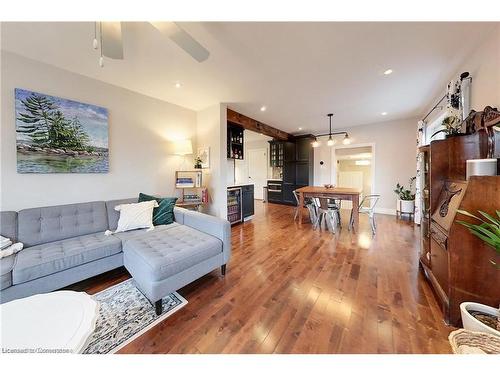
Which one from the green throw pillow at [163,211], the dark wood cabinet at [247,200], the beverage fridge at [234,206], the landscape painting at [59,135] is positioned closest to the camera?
the landscape painting at [59,135]

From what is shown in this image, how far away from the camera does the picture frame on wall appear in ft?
11.9

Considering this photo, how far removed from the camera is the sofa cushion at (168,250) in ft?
4.84

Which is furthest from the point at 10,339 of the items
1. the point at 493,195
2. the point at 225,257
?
the point at 493,195

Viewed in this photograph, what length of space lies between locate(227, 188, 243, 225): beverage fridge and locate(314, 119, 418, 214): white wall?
3788 millimetres

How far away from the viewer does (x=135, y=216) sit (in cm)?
234

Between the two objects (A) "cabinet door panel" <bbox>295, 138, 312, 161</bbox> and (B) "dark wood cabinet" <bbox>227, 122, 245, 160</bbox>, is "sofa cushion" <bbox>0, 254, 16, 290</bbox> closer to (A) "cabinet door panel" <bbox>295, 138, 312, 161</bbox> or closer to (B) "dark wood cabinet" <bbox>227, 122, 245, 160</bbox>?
(B) "dark wood cabinet" <bbox>227, 122, 245, 160</bbox>

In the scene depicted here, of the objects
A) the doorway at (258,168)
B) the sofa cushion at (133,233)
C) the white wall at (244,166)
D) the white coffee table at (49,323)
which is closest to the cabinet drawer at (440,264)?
the white coffee table at (49,323)

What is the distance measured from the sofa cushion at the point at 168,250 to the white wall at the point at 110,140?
3.82 ft

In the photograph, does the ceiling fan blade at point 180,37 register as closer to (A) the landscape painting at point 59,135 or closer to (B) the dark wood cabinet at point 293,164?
(A) the landscape painting at point 59,135

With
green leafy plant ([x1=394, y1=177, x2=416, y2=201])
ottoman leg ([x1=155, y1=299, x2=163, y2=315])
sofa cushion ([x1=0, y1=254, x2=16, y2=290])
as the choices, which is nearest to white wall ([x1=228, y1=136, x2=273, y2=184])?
ottoman leg ([x1=155, y1=299, x2=163, y2=315])

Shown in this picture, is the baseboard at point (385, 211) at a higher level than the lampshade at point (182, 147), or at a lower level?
lower
